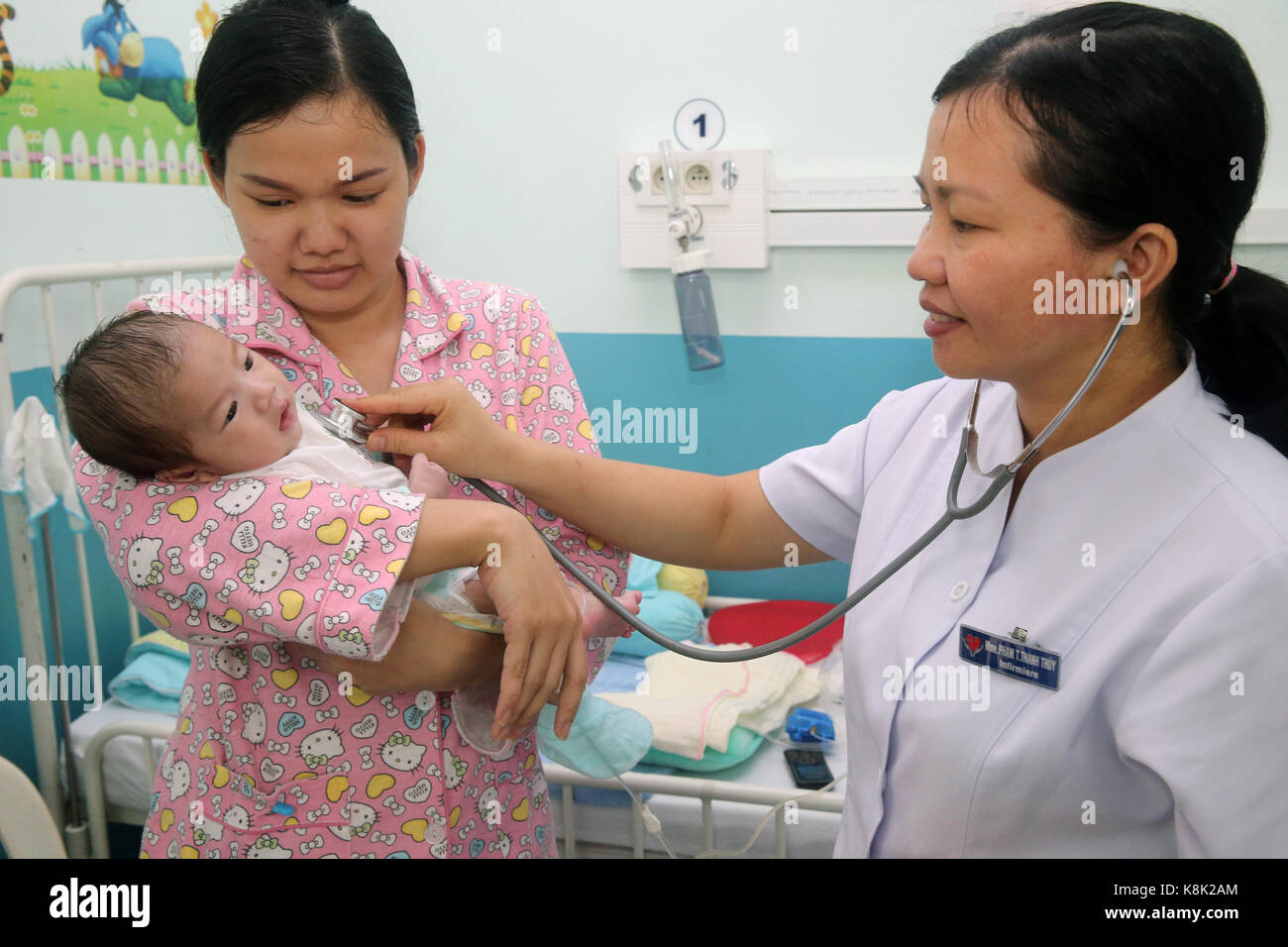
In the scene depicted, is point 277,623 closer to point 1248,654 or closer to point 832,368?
point 1248,654

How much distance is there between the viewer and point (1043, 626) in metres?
0.81

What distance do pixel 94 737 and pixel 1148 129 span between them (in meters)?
1.91

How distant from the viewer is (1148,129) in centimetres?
74

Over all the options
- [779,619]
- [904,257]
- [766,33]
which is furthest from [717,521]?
[766,33]

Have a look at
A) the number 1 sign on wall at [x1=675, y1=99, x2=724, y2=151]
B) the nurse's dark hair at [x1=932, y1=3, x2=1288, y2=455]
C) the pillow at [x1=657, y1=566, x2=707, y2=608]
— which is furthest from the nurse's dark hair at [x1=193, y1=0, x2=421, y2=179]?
the pillow at [x1=657, y1=566, x2=707, y2=608]

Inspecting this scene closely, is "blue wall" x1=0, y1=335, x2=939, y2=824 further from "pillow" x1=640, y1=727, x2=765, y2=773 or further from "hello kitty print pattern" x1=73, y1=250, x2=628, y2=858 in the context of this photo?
"hello kitty print pattern" x1=73, y1=250, x2=628, y2=858

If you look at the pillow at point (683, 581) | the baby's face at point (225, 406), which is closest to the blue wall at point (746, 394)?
the pillow at point (683, 581)

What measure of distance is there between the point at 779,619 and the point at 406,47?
1703mm

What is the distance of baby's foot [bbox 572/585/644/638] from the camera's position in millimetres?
955

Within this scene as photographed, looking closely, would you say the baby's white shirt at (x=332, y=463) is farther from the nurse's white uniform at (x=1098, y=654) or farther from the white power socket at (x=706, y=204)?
the white power socket at (x=706, y=204)

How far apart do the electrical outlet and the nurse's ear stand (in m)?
1.56

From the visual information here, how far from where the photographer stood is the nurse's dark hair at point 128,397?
802mm

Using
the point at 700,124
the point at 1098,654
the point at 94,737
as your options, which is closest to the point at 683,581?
the point at 700,124

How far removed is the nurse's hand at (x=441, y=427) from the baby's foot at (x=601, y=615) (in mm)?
174
